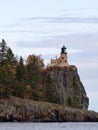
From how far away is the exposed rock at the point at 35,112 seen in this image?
177 meters

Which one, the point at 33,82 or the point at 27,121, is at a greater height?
the point at 33,82

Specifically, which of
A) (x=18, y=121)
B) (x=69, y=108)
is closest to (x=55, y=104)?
(x=69, y=108)

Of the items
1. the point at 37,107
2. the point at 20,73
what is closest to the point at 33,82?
the point at 20,73

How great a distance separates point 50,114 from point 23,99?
700 centimetres

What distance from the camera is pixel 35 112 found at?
182250 mm

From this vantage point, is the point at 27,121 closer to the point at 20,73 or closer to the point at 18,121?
the point at 18,121

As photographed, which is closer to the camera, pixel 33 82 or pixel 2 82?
pixel 2 82

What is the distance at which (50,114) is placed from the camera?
186 meters

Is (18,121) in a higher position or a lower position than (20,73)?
lower

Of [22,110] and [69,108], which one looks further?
[69,108]

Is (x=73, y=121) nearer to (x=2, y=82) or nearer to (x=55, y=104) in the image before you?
(x=55, y=104)

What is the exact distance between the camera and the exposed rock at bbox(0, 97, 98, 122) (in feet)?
580

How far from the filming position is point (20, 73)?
198 metres

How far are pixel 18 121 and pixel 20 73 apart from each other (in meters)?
22.4
